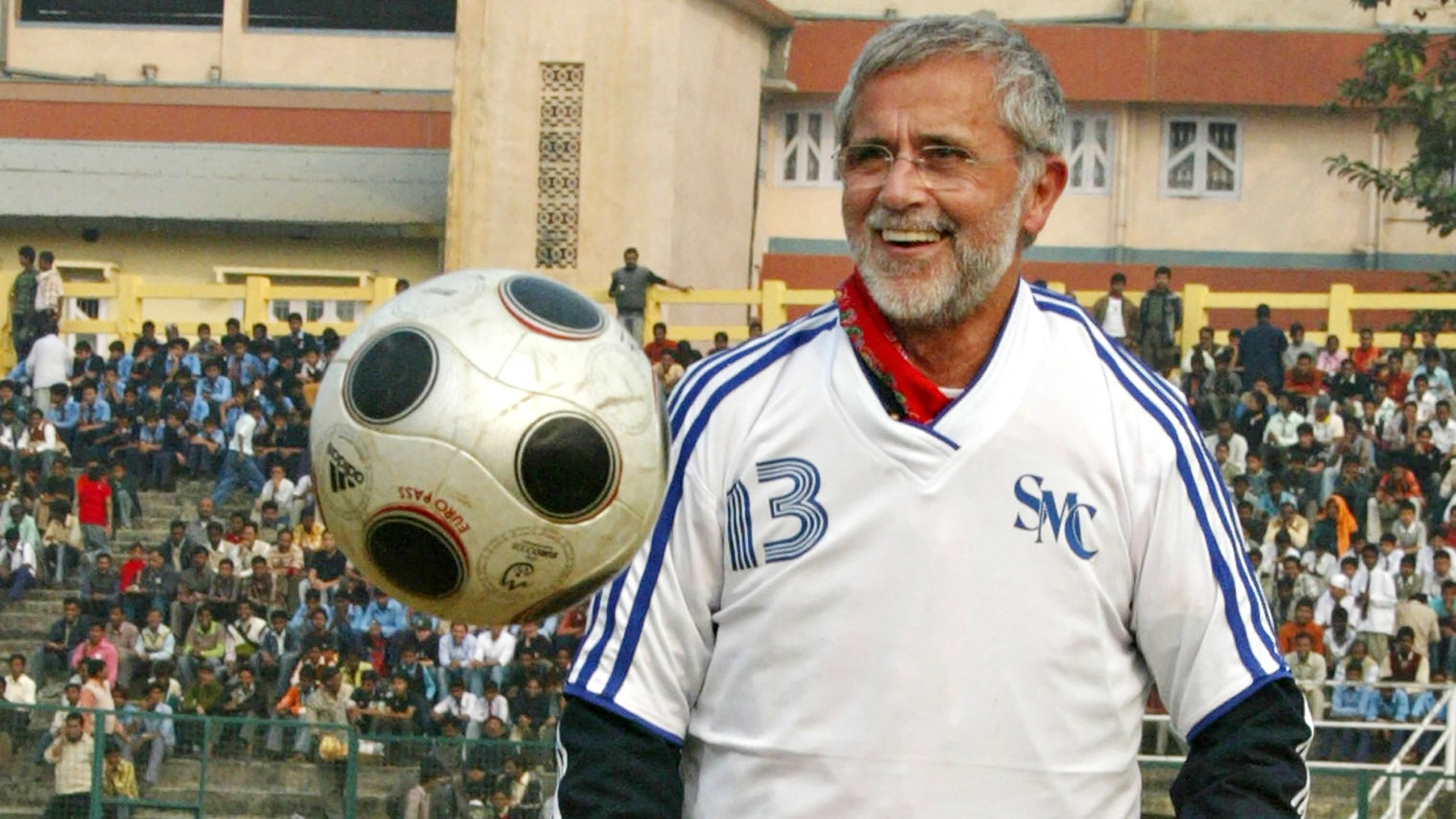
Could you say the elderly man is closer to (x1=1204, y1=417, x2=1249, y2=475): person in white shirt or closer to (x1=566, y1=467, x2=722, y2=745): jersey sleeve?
(x1=566, y1=467, x2=722, y2=745): jersey sleeve

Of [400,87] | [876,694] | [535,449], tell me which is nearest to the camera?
[535,449]

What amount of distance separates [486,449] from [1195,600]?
111 cm

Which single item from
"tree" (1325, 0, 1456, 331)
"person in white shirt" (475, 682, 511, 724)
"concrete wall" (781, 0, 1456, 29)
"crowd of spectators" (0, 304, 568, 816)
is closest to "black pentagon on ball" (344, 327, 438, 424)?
"crowd of spectators" (0, 304, 568, 816)

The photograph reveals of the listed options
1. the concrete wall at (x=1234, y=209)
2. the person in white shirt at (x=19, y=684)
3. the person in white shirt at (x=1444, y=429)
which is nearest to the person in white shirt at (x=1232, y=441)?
the person in white shirt at (x=1444, y=429)

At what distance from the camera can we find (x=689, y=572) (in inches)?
153

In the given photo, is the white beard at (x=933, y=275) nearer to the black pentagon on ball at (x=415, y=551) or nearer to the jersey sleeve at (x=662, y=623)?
the jersey sleeve at (x=662, y=623)

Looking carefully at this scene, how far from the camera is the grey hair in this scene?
13.0 feet

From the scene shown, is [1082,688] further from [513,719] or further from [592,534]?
[513,719]

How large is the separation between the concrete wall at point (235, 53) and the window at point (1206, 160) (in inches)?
379

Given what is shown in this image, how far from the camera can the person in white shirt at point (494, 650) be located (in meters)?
17.7

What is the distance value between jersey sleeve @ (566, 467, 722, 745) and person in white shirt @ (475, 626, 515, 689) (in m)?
13.8

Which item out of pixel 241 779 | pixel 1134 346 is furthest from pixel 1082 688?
pixel 1134 346

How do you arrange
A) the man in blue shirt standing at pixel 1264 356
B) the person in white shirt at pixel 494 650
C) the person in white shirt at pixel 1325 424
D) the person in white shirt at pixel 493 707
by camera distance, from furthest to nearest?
the man in blue shirt standing at pixel 1264 356
the person in white shirt at pixel 1325 424
the person in white shirt at pixel 494 650
the person in white shirt at pixel 493 707

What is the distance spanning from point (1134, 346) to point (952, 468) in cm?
1935
